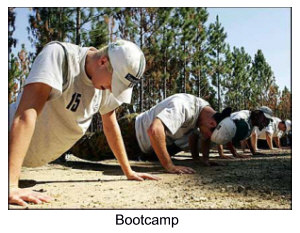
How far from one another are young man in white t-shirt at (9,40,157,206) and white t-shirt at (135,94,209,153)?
522mm

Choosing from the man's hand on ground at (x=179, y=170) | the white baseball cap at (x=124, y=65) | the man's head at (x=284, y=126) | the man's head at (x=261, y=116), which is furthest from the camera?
the man's head at (x=284, y=126)

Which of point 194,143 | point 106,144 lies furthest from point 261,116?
point 106,144

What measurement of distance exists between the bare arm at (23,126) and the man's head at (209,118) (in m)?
1.21

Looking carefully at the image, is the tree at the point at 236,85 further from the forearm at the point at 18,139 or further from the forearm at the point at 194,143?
the forearm at the point at 18,139

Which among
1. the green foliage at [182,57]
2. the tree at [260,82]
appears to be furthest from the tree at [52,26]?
the tree at [260,82]

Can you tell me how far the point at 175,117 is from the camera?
69.9 inches

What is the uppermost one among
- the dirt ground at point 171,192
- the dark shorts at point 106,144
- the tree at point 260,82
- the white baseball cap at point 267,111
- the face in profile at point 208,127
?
the tree at point 260,82

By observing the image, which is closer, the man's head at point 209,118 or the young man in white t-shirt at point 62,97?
the young man in white t-shirt at point 62,97

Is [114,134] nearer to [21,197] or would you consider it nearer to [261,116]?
[21,197]

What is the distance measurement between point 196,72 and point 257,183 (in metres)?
1.50

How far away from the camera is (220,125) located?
6.18 feet

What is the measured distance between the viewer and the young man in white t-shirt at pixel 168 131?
170cm

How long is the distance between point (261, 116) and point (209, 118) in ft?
3.05
